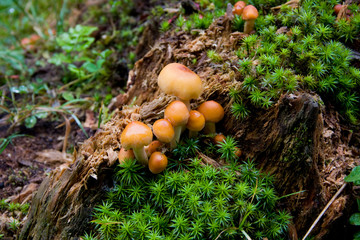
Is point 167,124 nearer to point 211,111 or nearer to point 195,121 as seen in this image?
point 195,121

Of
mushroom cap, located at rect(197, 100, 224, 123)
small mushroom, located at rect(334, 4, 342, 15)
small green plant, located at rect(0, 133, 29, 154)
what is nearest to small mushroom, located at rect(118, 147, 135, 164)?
mushroom cap, located at rect(197, 100, 224, 123)

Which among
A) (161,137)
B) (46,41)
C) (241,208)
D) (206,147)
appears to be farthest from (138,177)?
(46,41)

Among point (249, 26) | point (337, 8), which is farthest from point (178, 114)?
point (337, 8)

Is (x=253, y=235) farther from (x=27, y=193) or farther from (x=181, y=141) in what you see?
(x=27, y=193)

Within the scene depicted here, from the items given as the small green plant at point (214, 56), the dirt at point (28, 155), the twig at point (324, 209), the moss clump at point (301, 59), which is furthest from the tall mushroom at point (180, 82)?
the dirt at point (28, 155)

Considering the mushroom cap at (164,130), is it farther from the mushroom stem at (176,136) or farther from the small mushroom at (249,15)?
the small mushroom at (249,15)
